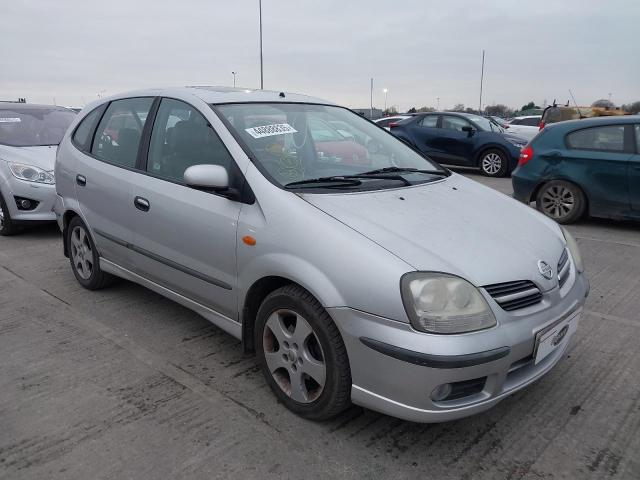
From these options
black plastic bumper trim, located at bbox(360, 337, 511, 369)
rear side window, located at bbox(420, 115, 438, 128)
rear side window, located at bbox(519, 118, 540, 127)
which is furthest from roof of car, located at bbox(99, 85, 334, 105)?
rear side window, located at bbox(519, 118, 540, 127)

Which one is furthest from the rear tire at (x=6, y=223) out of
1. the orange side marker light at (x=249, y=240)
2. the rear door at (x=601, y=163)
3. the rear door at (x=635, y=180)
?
the rear door at (x=635, y=180)

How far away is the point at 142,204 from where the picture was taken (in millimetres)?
3293

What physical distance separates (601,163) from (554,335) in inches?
191

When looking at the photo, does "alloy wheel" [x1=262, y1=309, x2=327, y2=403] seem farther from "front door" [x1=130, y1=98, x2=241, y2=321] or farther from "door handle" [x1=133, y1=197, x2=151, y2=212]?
"door handle" [x1=133, y1=197, x2=151, y2=212]

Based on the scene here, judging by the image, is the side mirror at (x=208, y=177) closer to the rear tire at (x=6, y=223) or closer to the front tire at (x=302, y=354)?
the front tire at (x=302, y=354)

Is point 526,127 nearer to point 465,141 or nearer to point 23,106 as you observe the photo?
point 465,141

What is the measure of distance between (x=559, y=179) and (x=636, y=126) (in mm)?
1030

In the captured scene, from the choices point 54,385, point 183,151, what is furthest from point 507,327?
point 54,385

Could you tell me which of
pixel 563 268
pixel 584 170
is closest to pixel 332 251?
pixel 563 268

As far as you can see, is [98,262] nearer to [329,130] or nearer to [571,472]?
[329,130]

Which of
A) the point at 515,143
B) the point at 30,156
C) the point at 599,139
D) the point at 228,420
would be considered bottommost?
the point at 228,420

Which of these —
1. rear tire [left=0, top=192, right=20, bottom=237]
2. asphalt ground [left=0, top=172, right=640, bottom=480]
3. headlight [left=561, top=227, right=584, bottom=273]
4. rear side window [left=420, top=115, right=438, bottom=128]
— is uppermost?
rear side window [left=420, top=115, right=438, bottom=128]

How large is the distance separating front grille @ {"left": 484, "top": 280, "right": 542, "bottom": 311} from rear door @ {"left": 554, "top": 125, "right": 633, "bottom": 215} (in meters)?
4.80

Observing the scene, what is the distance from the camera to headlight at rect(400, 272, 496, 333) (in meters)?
2.08
